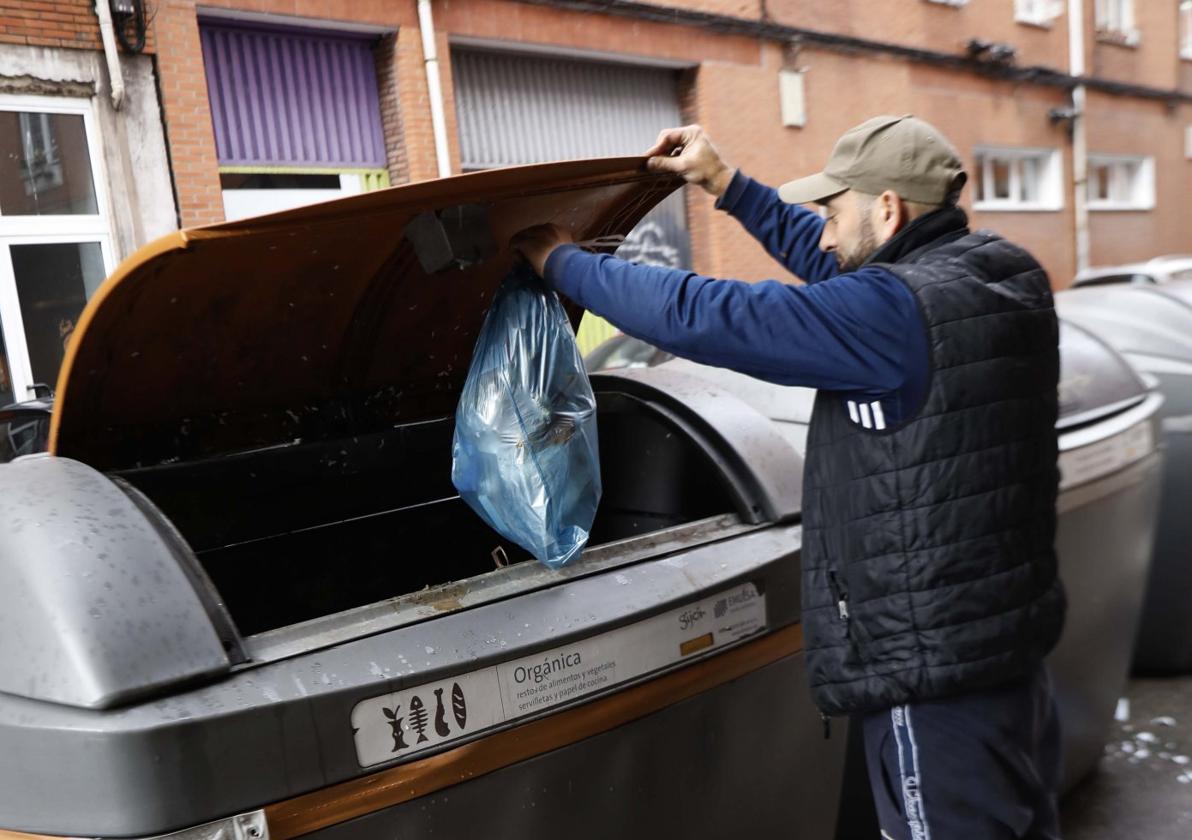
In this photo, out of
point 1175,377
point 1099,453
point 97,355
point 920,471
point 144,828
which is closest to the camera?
point 144,828

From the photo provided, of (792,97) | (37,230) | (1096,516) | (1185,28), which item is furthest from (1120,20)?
(1096,516)

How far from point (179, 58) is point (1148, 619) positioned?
23.7 feet

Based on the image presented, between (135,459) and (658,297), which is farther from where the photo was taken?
(135,459)

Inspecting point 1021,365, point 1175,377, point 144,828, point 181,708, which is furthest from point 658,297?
point 1175,377

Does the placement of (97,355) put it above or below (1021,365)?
above

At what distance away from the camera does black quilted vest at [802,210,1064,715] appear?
1763 millimetres

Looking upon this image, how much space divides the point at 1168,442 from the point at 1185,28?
19.6 m

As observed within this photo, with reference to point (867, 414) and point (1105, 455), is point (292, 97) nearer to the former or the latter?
point (1105, 455)

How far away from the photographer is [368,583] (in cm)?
257

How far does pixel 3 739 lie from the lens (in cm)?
141

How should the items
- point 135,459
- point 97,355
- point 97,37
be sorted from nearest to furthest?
point 97,355, point 135,459, point 97,37

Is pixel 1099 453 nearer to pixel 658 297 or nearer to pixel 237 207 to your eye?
pixel 658 297

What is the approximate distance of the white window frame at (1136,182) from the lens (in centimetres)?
1845

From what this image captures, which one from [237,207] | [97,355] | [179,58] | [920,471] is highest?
[179,58]
